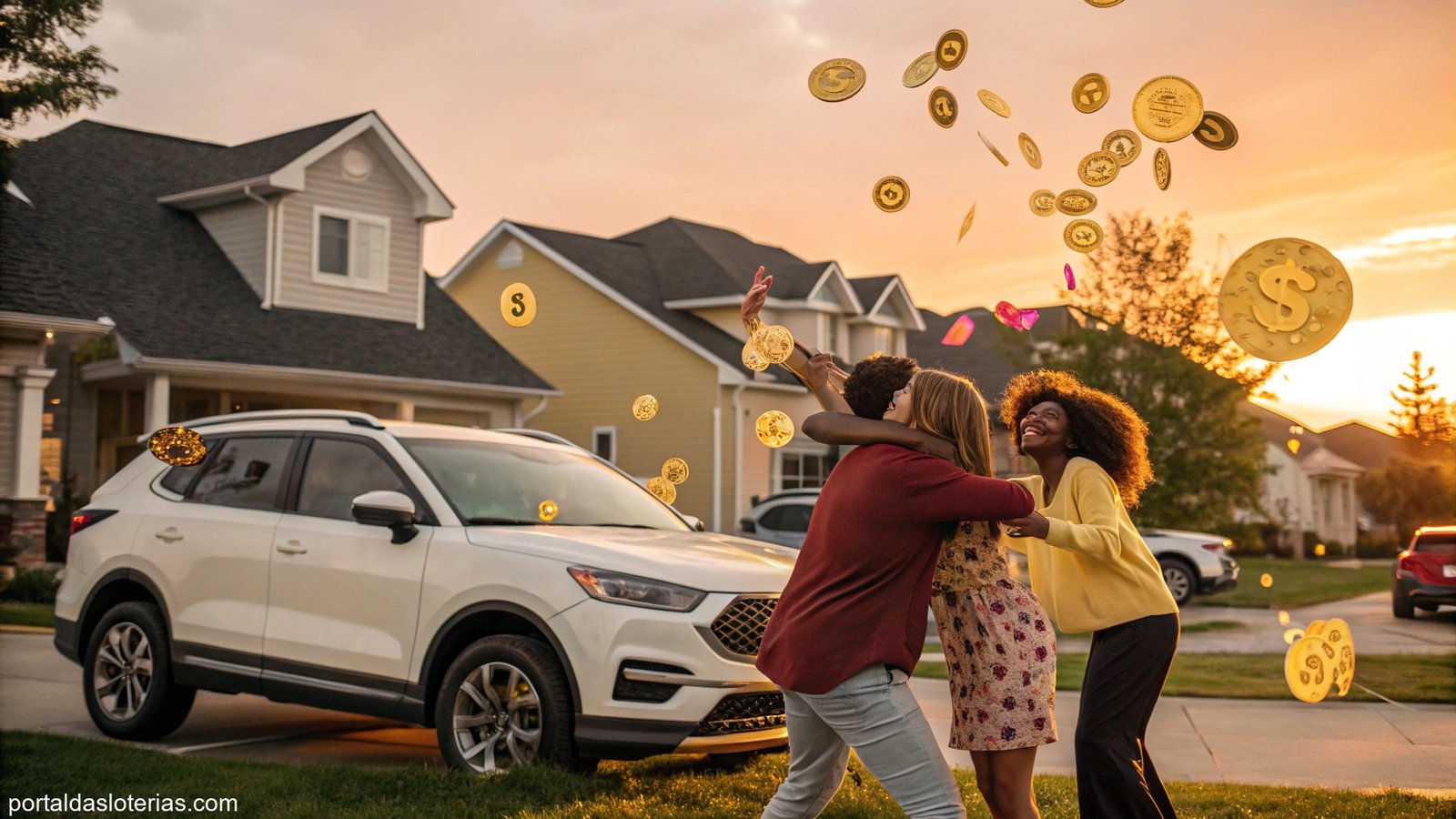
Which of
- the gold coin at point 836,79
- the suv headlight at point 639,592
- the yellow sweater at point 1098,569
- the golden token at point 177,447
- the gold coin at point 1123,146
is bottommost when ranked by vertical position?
the suv headlight at point 639,592

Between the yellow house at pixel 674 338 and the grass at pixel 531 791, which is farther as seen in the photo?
the yellow house at pixel 674 338

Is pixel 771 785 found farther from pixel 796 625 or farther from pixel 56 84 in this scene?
pixel 56 84

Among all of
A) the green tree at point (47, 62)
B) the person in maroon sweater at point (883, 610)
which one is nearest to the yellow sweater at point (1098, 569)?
the person in maroon sweater at point (883, 610)

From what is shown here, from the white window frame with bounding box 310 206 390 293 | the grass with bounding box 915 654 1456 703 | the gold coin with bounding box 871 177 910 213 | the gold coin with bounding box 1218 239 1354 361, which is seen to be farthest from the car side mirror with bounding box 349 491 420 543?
the white window frame with bounding box 310 206 390 293

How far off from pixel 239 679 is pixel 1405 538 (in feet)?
148

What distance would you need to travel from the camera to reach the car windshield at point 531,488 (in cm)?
662

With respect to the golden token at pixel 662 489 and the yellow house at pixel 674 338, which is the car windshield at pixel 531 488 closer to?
the golden token at pixel 662 489

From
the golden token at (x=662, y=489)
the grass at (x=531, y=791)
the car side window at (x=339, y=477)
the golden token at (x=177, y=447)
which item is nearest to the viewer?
the grass at (x=531, y=791)

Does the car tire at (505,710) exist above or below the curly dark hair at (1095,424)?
below

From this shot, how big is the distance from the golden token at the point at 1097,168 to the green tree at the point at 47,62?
9.90 m

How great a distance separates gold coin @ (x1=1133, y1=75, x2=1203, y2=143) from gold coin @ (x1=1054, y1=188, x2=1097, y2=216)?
1.24ft

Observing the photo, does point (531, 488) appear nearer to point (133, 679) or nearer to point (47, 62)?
point (133, 679)

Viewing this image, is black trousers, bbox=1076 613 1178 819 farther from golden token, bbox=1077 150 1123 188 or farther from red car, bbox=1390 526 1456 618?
red car, bbox=1390 526 1456 618

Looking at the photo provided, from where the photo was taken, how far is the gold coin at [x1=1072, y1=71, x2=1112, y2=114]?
19.0ft
